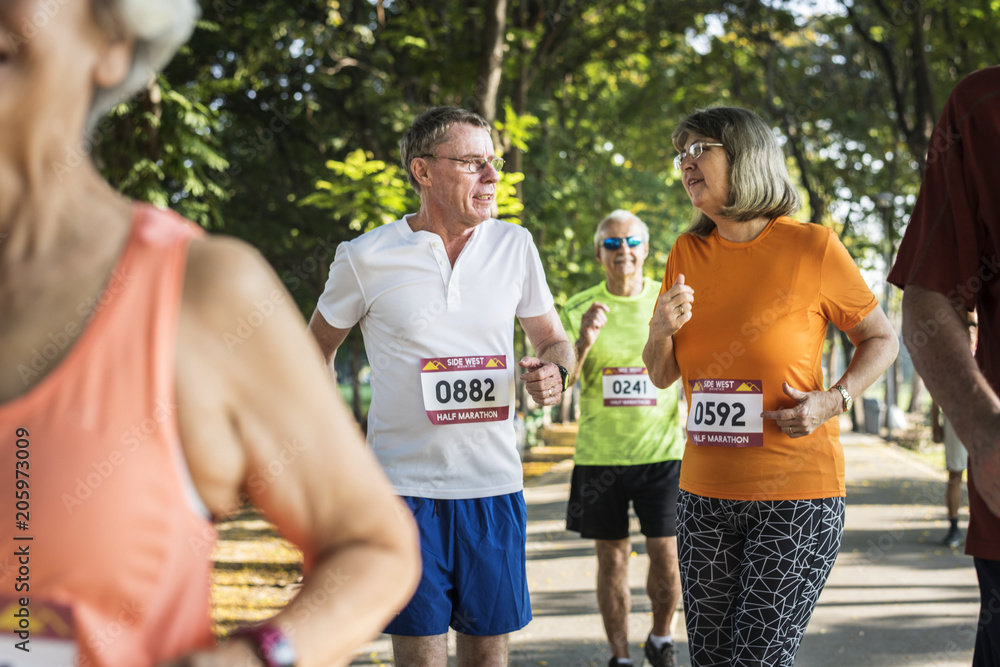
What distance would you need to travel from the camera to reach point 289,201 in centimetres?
1612

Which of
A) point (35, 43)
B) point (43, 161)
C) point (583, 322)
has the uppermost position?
point (35, 43)

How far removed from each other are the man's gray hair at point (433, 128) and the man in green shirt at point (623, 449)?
145 cm

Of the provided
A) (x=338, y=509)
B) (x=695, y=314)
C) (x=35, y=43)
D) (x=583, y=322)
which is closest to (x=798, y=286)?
(x=695, y=314)

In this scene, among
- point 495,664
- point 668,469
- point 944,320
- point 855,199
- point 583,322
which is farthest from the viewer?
point 855,199

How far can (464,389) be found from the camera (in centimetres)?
347

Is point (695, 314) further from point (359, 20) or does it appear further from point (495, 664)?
point (359, 20)

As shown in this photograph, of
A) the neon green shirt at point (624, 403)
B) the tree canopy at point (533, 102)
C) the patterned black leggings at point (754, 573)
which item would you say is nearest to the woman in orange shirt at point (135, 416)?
the patterned black leggings at point (754, 573)

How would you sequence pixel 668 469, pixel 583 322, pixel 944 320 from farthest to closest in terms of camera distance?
pixel 668 469, pixel 583 322, pixel 944 320

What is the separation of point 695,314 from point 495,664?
143 cm

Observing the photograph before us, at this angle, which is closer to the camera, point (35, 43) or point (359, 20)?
point (35, 43)

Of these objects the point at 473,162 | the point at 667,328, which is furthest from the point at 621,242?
the point at 667,328

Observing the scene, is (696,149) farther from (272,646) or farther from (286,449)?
(272,646)

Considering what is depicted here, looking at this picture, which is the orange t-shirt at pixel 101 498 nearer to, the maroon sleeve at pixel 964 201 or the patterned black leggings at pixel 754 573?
the maroon sleeve at pixel 964 201

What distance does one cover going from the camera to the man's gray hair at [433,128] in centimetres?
389
